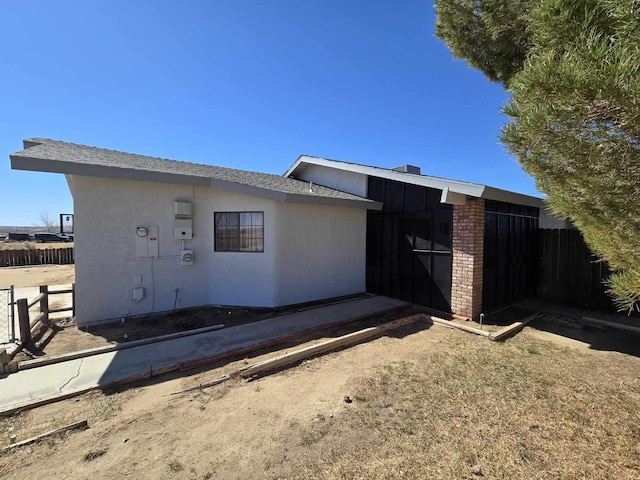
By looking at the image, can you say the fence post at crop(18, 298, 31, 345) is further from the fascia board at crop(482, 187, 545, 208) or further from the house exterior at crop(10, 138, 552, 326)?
the fascia board at crop(482, 187, 545, 208)

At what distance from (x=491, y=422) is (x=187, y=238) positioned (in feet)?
22.7

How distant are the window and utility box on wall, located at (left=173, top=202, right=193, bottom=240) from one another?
644mm

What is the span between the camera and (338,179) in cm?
1019

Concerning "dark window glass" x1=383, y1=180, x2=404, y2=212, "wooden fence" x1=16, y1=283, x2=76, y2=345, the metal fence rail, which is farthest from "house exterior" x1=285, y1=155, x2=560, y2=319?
the metal fence rail

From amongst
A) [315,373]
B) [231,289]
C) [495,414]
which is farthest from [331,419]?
[231,289]

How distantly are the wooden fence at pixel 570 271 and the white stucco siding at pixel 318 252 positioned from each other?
5626 mm

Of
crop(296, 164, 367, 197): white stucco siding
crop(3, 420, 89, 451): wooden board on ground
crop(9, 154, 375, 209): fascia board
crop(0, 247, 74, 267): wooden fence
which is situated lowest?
crop(3, 420, 89, 451): wooden board on ground

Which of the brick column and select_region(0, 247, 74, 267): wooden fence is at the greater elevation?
the brick column

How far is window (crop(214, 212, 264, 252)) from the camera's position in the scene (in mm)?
7535

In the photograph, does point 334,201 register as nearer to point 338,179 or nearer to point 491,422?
point 338,179

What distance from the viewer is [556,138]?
2465mm

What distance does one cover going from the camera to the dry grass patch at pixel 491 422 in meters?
2.49

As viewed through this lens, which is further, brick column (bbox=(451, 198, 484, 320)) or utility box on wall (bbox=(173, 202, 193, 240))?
utility box on wall (bbox=(173, 202, 193, 240))

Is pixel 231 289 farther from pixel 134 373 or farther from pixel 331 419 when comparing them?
pixel 331 419
